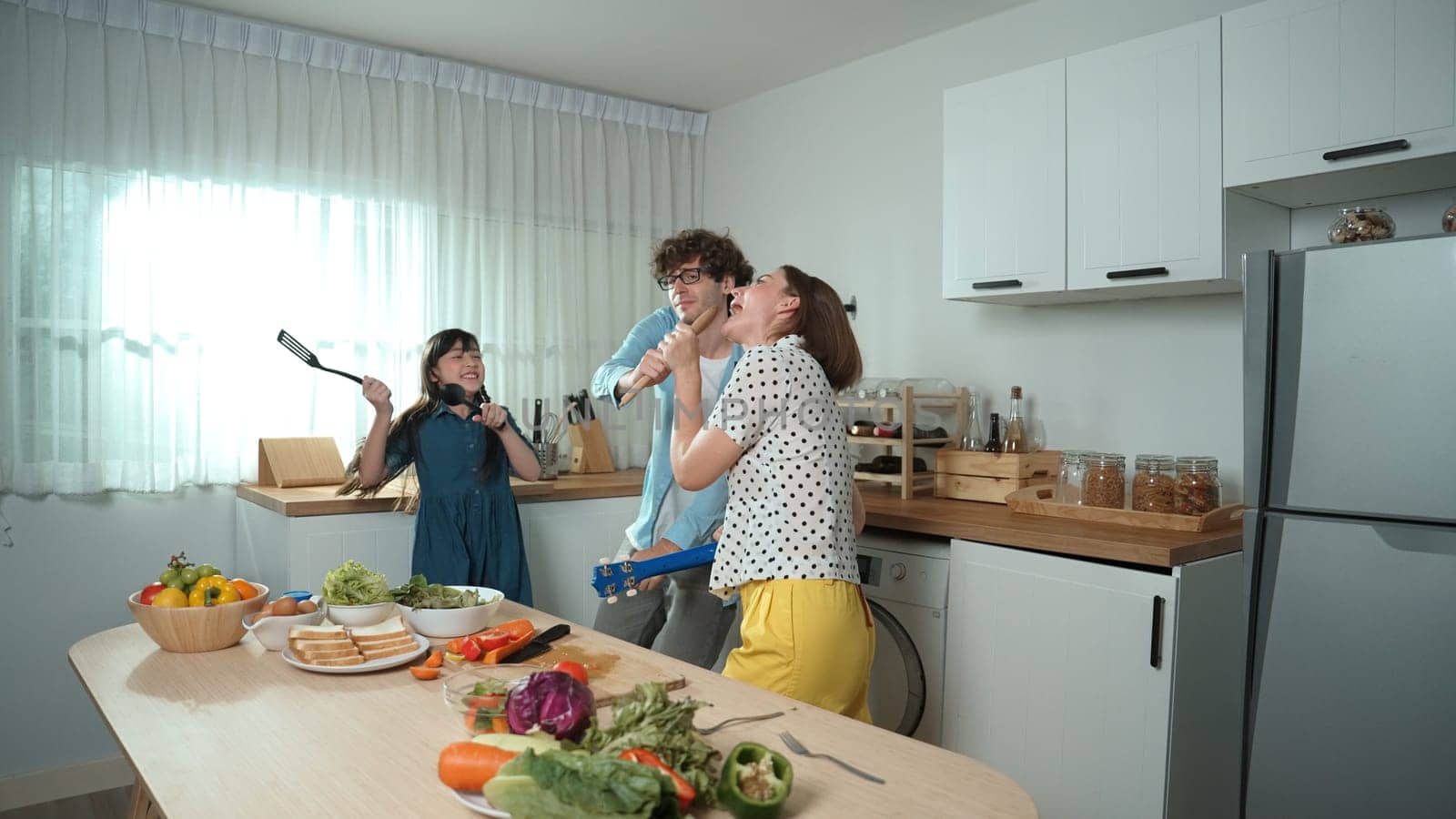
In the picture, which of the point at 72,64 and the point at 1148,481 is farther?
the point at 72,64

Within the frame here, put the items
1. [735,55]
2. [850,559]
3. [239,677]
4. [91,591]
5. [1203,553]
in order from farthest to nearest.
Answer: [735,55] < [91,591] < [1203,553] < [850,559] < [239,677]

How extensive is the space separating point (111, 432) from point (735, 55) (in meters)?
2.62

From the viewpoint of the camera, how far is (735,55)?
3982 mm

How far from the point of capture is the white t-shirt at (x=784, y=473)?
1.88 m

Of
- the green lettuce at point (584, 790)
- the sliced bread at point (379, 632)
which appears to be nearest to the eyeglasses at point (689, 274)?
the sliced bread at point (379, 632)

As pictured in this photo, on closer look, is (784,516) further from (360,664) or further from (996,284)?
(996,284)

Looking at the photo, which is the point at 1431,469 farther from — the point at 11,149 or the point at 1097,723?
the point at 11,149

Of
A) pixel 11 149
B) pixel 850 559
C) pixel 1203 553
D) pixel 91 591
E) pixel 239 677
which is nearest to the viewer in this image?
pixel 239 677

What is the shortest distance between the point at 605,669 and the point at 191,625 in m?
0.73

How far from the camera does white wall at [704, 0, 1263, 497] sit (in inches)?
119

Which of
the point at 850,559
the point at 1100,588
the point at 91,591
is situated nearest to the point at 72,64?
the point at 91,591

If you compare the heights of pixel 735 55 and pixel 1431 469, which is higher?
pixel 735 55

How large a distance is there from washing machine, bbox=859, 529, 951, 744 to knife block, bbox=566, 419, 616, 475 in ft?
4.99

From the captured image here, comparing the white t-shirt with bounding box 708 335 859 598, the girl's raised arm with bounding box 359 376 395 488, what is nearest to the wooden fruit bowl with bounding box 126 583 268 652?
the white t-shirt with bounding box 708 335 859 598
